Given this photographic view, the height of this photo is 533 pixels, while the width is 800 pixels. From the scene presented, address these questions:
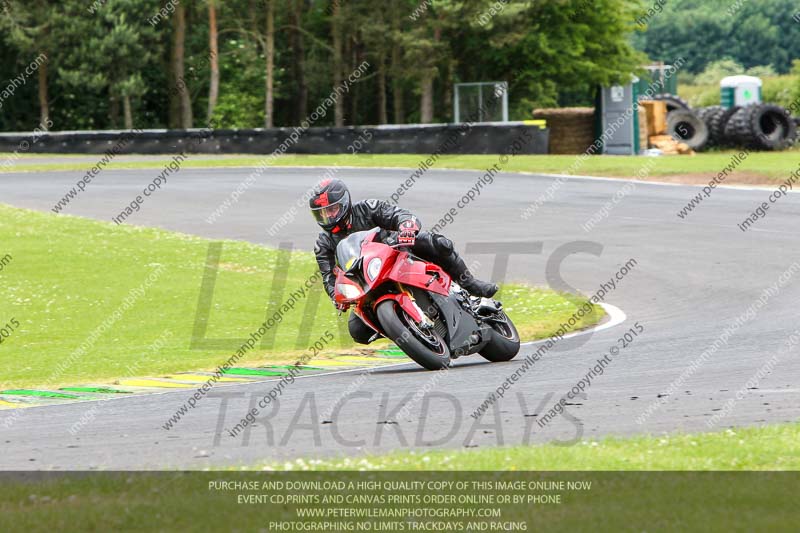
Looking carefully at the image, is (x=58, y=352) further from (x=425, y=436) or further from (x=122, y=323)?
(x=425, y=436)

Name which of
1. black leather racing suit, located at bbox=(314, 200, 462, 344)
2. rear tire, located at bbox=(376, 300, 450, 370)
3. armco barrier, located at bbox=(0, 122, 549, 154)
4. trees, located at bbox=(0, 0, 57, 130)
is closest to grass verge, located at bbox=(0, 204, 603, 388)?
black leather racing suit, located at bbox=(314, 200, 462, 344)

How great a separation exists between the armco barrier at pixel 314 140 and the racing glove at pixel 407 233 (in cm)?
2780

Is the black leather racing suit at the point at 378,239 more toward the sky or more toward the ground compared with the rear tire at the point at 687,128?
more toward the sky

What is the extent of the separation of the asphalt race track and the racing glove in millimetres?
1213

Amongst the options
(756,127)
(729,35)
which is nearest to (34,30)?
(756,127)

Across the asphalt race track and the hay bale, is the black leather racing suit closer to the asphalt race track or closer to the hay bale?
the asphalt race track

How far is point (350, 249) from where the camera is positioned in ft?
35.3

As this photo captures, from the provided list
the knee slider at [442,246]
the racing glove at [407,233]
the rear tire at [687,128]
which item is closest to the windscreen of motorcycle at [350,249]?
the racing glove at [407,233]

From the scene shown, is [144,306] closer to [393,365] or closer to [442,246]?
[393,365]

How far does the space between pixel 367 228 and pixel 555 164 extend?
965 inches

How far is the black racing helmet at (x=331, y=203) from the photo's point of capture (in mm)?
10914

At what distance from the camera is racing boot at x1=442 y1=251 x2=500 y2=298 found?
37.1 feet
